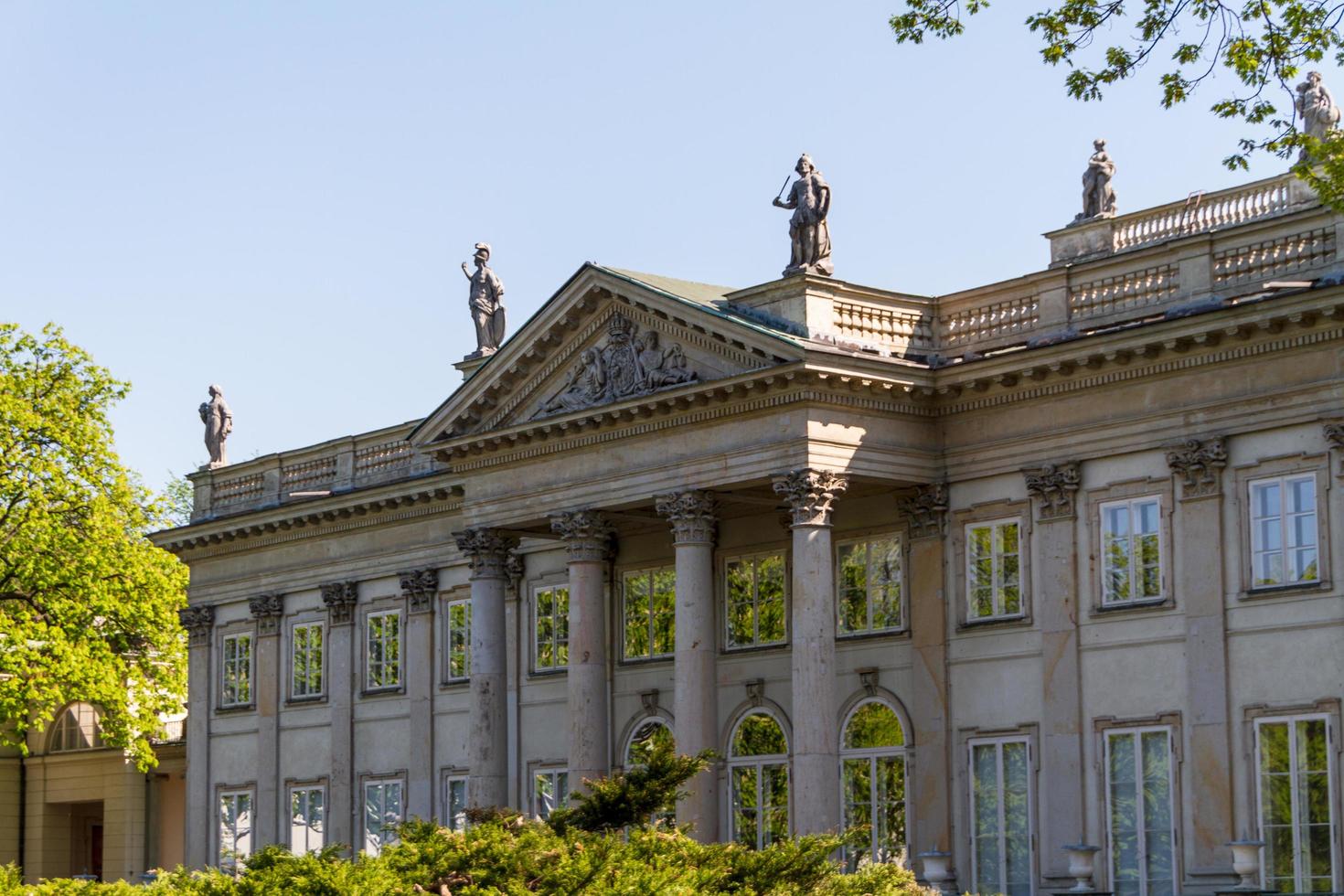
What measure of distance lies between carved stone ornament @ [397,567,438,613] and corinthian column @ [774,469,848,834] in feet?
42.7

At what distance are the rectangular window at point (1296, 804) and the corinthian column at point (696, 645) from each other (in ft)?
28.8

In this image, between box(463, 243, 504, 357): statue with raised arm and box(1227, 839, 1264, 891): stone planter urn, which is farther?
box(463, 243, 504, 357): statue with raised arm

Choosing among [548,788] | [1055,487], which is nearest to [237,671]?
[548,788]

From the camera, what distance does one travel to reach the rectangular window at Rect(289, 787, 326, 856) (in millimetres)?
49688

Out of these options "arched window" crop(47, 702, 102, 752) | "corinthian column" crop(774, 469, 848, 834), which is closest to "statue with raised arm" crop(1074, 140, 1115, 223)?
"corinthian column" crop(774, 469, 848, 834)

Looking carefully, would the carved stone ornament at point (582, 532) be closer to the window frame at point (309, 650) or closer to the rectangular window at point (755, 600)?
the rectangular window at point (755, 600)

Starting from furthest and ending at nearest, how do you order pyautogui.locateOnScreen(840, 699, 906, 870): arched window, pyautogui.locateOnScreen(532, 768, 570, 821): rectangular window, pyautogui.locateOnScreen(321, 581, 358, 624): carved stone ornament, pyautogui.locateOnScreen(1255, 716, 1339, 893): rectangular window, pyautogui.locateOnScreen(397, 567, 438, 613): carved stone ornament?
pyautogui.locateOnScreen(321, 581, 358, 624): carved stone ornament < pyautogui.locateOnScreen(397, 567, 438, 613): carved stone ornament < pyautogui.locateOnScreen(532, 768, 570, 821): rectangular window < pyautogui.locateOnScreen(840, 699, 906, 870): arched window < pyautogui.locateOnScreen(1255, 716, 1339, 893): rectangular window

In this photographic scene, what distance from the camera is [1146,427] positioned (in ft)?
114

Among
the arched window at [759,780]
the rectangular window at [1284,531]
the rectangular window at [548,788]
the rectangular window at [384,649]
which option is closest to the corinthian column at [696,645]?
the arched window at [759,780]

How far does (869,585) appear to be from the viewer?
38.8 meters

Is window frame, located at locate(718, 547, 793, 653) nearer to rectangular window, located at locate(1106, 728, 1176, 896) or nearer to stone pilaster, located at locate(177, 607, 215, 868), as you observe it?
rectangular window, located at locate(1106, 728, 1176, 896)

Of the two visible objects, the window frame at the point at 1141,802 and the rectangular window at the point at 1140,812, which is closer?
the window frame at the point at 1141,802

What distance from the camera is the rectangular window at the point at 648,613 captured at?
42438 millimetres

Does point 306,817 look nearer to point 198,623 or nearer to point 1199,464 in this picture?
point 198,623
